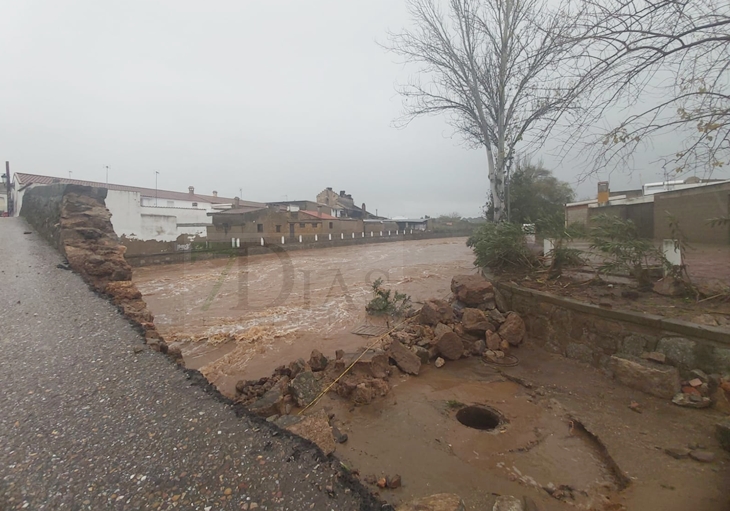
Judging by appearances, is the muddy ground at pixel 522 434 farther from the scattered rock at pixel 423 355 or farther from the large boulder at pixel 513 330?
the scattered rock at pixel 423 355

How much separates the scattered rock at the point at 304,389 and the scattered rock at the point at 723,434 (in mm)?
3839

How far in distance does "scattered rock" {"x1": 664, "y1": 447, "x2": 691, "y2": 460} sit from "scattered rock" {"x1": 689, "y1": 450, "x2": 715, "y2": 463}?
36mm

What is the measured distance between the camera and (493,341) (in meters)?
5.30

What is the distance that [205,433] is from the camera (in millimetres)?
1931

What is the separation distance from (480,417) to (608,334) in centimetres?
221

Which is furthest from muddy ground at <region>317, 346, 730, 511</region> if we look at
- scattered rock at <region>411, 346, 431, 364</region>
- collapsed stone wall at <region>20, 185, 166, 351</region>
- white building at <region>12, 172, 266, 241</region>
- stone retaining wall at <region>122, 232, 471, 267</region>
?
stone retaining wall at <region>122, 232, 471, 267</region>

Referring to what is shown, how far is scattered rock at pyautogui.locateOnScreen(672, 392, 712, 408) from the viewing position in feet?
11.0

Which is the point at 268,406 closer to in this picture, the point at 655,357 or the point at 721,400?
the point at 655,357

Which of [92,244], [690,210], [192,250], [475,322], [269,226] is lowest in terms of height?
[475,322]

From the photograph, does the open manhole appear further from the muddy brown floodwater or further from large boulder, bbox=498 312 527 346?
the muddy brown floodwater

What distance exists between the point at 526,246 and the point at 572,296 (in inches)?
75.0

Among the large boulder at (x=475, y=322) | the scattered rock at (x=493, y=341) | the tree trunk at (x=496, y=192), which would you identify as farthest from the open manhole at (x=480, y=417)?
the tree trunk at (x=496, y=192)

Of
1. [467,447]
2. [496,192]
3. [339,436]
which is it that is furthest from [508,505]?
[496,192]

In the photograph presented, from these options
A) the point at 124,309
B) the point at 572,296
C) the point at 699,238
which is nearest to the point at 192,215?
the point at 124,309
